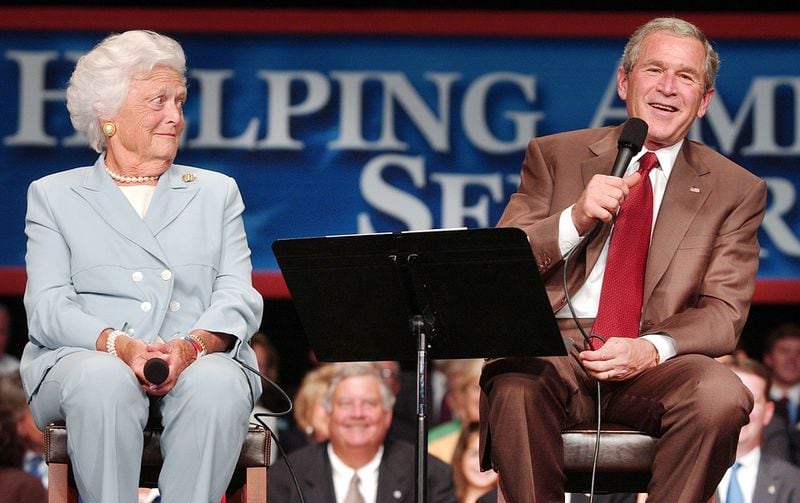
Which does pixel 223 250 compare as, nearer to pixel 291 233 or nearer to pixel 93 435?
pixel 93 435

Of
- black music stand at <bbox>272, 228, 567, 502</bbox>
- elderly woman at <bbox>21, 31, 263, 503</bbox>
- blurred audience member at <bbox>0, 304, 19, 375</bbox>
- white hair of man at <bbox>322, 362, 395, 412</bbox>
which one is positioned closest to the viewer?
black music stand at <bbox>272, 228, 567, 502</bbox>

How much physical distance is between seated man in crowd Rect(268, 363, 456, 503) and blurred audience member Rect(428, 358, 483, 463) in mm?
225

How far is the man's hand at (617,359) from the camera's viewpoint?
310cm

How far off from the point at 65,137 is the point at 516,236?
11.4ft

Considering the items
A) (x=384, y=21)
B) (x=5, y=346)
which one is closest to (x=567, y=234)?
(x=384, y=21)

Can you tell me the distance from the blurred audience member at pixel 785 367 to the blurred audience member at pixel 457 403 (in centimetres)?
134

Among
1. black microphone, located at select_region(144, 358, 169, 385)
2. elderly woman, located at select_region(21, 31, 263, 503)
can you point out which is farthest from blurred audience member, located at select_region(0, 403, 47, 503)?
black microphone, located at select_region(144, 358, 169, 385)

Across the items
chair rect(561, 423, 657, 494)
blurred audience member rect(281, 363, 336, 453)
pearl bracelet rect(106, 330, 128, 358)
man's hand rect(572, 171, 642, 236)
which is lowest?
blurred audience member rect(281, 363, 336, 453)

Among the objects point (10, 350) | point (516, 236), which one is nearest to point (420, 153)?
point (10, 350)

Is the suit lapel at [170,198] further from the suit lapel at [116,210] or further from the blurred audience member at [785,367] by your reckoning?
the blurred audience member at [785,367]

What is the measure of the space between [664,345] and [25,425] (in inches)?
139

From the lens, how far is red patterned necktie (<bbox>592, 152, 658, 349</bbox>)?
10.8 ft

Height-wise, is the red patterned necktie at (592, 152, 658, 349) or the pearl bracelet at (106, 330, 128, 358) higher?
the red patterned necktie at (592, 152, 658, 349)

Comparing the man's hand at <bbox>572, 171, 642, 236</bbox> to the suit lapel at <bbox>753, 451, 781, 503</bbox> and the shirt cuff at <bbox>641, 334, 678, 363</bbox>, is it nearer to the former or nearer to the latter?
the shirt cuff at <bbox>641, 334, 678, 363</bbox>
